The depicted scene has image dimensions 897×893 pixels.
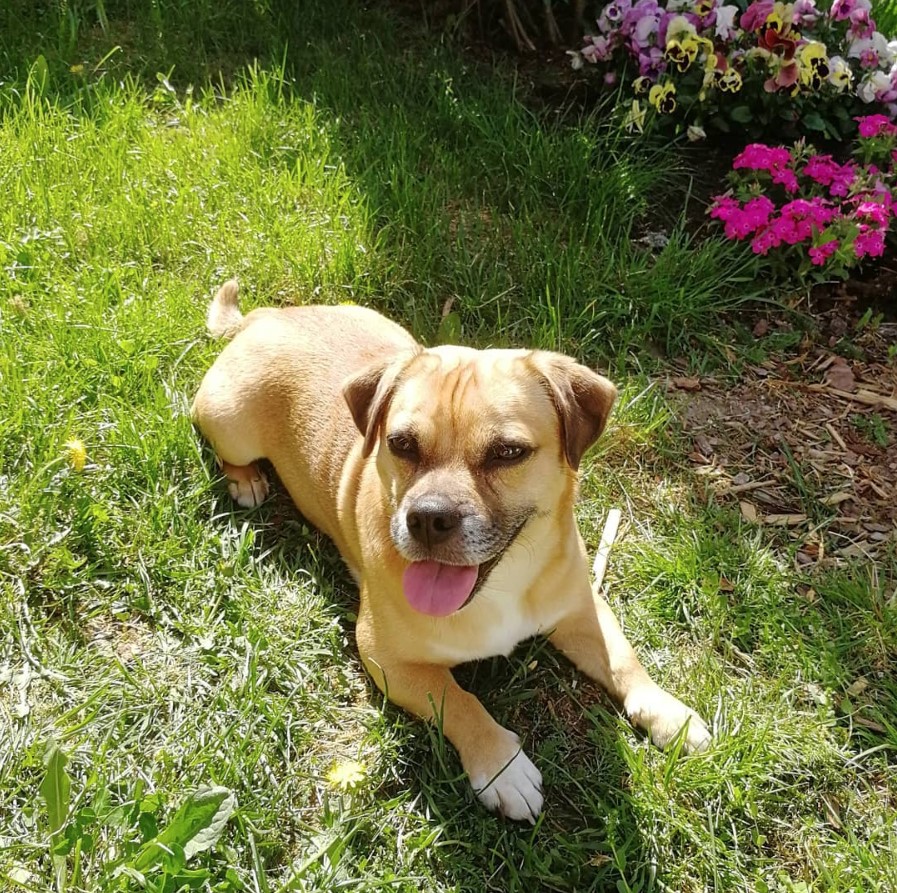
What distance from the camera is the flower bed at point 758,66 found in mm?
4449

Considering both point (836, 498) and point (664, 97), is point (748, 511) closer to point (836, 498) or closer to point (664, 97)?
point (836, 498)

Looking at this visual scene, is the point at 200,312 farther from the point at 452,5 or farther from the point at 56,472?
Result: the point at 452,5

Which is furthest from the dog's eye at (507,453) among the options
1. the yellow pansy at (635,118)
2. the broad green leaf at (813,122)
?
the broad green leaf at (813,122)

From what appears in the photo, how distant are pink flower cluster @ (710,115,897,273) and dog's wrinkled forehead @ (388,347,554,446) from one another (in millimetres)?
2100

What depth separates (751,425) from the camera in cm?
377

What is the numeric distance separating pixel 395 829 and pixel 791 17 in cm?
423

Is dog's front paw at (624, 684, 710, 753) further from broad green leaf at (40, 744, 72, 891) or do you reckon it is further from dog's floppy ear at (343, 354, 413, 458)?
broad green leaf at (40, 744, 72, 891)

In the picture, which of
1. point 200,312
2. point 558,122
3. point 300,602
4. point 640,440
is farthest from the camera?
point 558,122

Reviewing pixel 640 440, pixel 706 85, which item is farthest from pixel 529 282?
pixel 706 85

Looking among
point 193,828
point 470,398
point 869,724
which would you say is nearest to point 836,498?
point 869,724

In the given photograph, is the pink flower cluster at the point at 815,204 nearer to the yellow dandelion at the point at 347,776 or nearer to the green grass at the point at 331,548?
the green grass at the point at 331,548

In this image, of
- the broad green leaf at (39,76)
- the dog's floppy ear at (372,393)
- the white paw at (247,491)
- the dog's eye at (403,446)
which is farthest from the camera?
the broad green leaf at (39,76)

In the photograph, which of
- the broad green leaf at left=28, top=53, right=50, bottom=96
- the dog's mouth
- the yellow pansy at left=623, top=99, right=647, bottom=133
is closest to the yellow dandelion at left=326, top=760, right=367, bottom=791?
the dog's mouth

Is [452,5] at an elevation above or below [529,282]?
above
